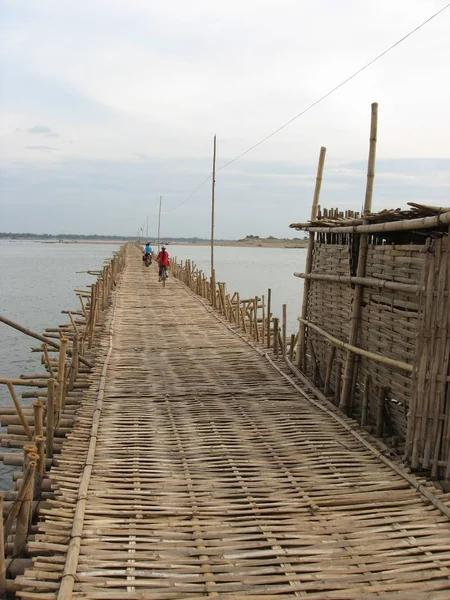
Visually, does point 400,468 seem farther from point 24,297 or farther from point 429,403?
point 24,297

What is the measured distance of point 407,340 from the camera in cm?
510

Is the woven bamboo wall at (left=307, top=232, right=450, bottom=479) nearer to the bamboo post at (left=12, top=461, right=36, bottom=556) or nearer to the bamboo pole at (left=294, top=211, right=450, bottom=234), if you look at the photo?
the bamboo pole at (left=294, top=211, right=450, bottom=234)

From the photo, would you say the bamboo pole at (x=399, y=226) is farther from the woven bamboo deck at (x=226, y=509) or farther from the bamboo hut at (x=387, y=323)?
the woven bamboo deck at (x=226, y=509)

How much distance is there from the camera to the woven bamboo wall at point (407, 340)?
4496 mm

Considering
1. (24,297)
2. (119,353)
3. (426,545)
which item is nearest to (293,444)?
(426,545)

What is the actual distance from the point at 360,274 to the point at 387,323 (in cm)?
79

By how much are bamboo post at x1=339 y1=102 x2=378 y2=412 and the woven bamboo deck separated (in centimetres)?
43

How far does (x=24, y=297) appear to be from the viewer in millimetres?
30766

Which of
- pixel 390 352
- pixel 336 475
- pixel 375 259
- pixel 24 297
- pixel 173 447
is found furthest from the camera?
pixel 24 297

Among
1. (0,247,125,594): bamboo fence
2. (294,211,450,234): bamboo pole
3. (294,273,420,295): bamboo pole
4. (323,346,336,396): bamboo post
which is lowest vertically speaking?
(0,247,125,594): bamboo fence

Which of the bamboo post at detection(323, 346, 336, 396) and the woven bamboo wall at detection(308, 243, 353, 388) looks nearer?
the woven bamboo wall at detection(308, 243, 353, 388)

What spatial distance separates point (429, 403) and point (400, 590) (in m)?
1.73

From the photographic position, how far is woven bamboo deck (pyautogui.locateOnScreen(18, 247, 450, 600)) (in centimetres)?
313

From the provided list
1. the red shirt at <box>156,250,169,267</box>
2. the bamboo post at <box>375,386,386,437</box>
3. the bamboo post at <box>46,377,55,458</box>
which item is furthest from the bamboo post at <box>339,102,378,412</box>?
the red shirt at <box>156,250,169,267</box>
